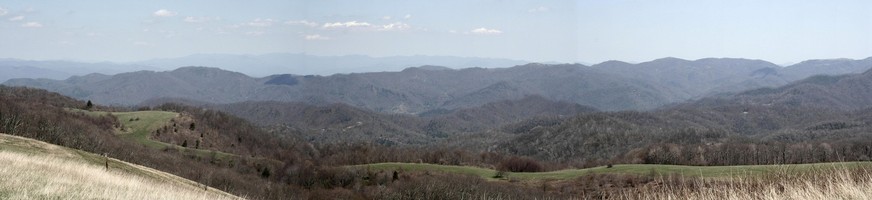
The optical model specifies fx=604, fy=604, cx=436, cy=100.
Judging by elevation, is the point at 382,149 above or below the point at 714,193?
below

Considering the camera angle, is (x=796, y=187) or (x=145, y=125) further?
(x=145, y=125)

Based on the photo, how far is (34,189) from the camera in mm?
13609

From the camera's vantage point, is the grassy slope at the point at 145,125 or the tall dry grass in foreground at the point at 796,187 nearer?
the tall dry grass in foreground at the point at 796,187

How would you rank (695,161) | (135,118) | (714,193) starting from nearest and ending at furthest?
(714,193) → (695,161) → (135,118)

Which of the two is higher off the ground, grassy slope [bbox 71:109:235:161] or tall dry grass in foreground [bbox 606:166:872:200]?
tall dry grass in foreground [bbox 606:166:872:200]

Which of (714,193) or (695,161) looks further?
(695,161)

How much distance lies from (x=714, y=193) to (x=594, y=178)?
239ft

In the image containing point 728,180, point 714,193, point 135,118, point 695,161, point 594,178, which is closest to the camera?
point 714,193

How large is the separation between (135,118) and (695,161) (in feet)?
429

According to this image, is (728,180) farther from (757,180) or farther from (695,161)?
(695,161)

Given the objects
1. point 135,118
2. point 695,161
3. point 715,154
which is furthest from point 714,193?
point 135,118

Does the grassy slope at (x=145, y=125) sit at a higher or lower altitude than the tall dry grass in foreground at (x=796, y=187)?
lower

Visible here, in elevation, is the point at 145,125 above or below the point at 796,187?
below

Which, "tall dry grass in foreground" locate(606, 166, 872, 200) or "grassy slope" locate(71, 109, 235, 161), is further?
"grassy slope" locate(71, 109, 235, 161)
